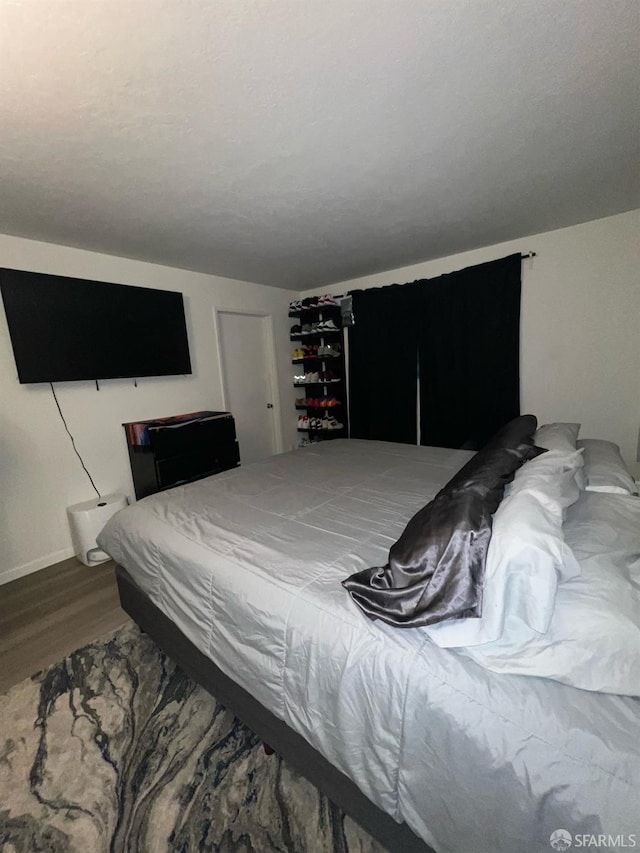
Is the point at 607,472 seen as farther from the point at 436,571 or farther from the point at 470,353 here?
the point at 470,353

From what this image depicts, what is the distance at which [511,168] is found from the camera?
1.83 meters

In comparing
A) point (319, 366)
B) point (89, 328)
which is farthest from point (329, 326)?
point (89, 328)

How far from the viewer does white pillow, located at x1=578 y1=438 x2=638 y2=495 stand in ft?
4.56

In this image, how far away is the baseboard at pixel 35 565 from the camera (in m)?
2.46

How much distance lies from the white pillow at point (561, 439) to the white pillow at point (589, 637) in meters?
0.57

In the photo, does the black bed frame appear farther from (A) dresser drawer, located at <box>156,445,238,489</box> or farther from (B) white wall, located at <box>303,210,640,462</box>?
(B) white wall, located at <box>303,210,640,462</box>

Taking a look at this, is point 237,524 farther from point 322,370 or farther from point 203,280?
point 322,370

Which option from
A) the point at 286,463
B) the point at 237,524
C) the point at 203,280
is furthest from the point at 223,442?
the point at 237,524

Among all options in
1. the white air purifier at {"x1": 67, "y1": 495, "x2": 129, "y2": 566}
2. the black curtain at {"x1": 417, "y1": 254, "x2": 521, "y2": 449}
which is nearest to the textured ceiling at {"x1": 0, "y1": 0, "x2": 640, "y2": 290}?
the black curtain at {"x1": 417, "y1": 254, "x2": 521, "y2": 449}

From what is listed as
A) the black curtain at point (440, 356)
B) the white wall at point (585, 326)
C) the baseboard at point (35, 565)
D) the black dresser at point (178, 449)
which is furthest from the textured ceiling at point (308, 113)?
the baseboard at point (35, 565)

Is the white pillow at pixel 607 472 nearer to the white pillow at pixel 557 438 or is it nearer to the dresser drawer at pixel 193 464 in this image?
the white pillow at pixel 557 438

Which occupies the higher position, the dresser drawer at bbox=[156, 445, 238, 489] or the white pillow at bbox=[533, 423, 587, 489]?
the white pillow at bbox=[533, 423, 587, 489]

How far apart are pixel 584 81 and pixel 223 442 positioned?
3.14 metres

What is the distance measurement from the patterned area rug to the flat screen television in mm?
1972
